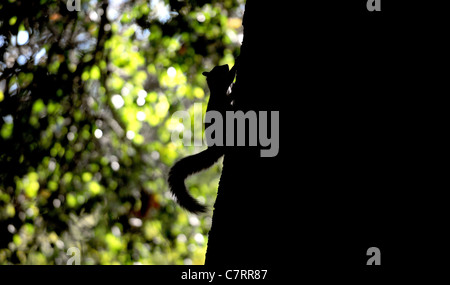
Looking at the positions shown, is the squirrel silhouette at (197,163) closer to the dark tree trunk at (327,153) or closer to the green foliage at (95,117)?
the green foliage at (95,117)

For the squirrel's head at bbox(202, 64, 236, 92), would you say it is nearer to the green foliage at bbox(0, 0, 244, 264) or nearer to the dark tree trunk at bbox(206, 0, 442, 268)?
the green foliage at bbox(0, 0, 244, 264)

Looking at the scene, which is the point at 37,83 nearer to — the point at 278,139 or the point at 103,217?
the point at 103,217

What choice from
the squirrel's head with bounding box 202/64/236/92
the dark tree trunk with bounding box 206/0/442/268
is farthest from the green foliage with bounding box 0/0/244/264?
the dark tree trunk with bounding box 206/0/442/268

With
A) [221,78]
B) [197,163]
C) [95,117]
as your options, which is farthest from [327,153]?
[95,117]

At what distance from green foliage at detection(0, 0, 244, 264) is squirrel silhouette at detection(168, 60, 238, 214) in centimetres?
59

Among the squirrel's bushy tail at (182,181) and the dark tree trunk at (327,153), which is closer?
the dark tree trunk at (327,153)

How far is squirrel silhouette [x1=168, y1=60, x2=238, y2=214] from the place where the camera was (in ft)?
7.40

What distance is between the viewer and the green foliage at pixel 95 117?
2916 millimetres

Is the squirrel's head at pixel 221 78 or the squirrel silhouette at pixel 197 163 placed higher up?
the squirrel's head at pixel 221 78

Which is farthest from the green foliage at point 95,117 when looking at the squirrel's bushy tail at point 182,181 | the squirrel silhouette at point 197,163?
the squirrel's bushy tail at point 182,181

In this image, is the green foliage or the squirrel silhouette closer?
the squirrel silhouette

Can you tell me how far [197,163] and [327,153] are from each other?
1494 millimetres

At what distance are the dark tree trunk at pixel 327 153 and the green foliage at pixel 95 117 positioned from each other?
2.06m

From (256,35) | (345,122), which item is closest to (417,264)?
(345,122)
